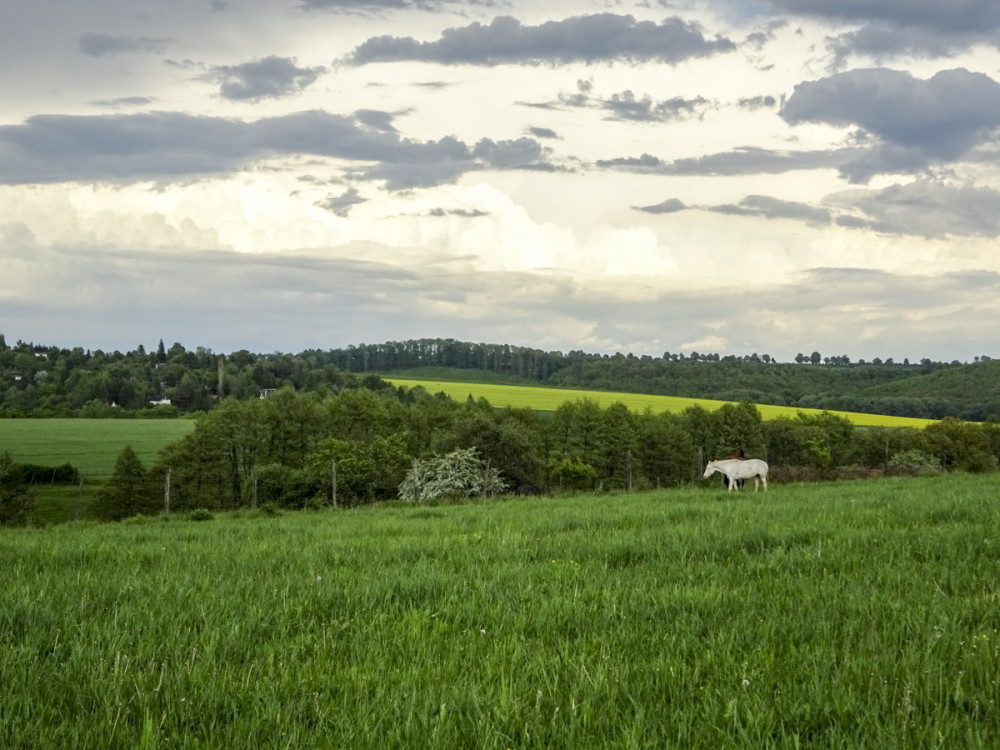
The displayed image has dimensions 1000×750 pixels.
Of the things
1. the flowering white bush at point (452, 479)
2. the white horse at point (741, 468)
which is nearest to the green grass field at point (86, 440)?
the flowering white bush at point (452, 479)

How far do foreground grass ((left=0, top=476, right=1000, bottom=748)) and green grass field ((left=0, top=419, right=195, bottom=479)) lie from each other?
88554 millimetres

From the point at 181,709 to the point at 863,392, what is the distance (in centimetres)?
19467

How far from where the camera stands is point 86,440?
10462 centimetres

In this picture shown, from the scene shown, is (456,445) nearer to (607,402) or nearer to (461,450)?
(461,450)

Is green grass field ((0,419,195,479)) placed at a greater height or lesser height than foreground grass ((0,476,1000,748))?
lesser

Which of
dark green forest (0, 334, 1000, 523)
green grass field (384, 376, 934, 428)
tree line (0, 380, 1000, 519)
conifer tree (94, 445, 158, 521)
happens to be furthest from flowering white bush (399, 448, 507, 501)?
green grass field (384, 376, 934, 428)

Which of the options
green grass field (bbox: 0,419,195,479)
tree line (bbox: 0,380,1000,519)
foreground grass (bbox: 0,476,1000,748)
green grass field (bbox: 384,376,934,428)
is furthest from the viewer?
green grass field (bbox: 384,376,934,428)

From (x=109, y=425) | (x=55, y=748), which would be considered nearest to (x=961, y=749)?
(x=55, y=748)

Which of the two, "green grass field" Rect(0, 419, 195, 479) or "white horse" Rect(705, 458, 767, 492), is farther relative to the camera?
"green grass field" Rect(0, 419, 195, 479)

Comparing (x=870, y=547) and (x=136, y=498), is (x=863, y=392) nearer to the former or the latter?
(x=136, y=498)

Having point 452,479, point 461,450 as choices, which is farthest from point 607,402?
point 452,479

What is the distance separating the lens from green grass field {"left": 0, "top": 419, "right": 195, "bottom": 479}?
290 feet

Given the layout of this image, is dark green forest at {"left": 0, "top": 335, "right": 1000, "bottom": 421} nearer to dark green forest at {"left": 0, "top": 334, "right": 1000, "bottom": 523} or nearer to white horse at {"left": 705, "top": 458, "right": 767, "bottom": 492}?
dark green forest at {"left": 0, "top": 334, "right": 1000, "bottom": 523}

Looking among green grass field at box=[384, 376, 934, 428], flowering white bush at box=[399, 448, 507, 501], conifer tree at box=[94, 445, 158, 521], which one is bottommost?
conifer tree at box=[94, 445, 158, 521]
